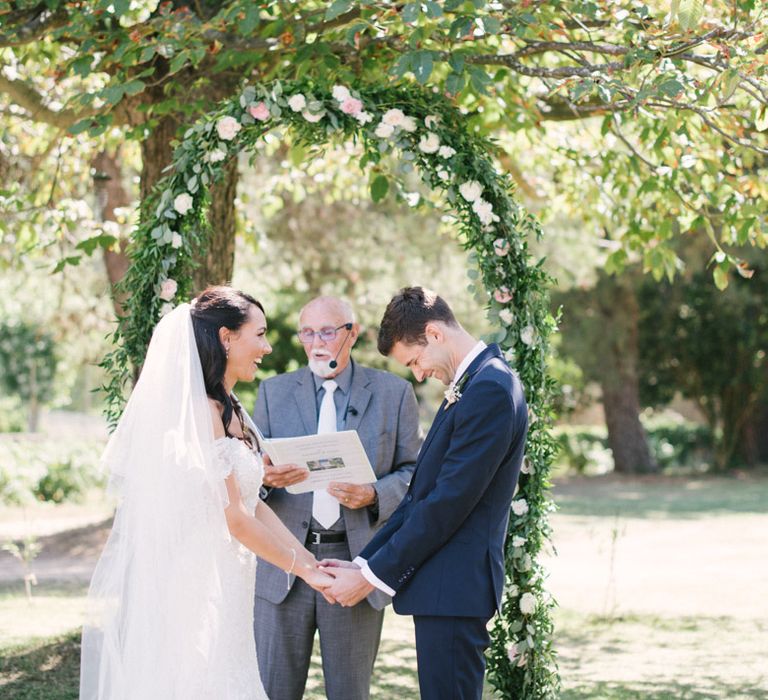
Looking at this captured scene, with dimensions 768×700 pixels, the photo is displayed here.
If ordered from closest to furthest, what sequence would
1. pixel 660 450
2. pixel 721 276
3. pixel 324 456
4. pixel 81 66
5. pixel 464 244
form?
pixel 324 456, pixel 464 244, pixel 81 66, pixel 721 276, pixel 660 450

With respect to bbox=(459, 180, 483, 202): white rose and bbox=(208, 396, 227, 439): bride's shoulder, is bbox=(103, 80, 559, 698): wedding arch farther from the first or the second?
bbox=(208, 396, 227, 439): bride's shoulder

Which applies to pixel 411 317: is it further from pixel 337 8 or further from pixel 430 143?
pixel 337 8

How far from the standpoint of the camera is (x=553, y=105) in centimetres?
865

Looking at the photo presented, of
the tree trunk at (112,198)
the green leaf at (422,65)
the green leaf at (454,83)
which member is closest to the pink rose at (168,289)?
the green leaf at (422,65)

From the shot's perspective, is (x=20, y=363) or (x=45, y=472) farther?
(x=20, y=363)

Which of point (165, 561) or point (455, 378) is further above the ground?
point (455, 378)

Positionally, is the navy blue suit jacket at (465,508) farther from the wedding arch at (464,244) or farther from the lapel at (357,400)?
the wedding arch at (464,244)

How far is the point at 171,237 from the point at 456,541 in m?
2.28

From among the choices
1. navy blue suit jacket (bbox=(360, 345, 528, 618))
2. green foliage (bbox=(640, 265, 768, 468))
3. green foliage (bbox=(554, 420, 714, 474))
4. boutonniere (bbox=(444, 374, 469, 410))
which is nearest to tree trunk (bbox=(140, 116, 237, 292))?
boutonniere (bbox=(444, 374, 469, 410))

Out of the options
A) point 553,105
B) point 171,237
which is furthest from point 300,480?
point 553,105

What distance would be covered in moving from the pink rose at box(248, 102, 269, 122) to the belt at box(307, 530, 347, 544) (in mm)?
2014

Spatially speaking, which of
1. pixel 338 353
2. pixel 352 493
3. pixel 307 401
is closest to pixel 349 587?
pixel 352 493

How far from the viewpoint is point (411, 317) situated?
3.96m

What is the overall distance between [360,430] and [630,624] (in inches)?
202
